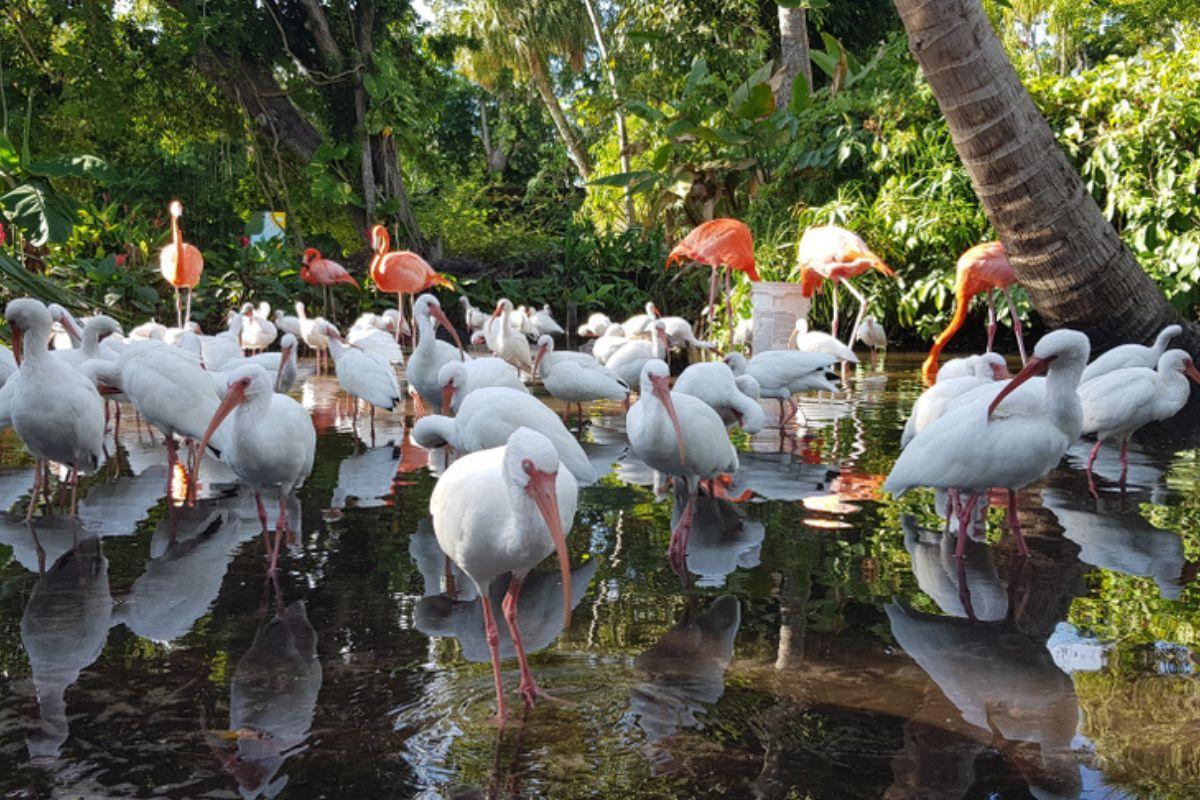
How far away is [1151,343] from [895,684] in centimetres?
755

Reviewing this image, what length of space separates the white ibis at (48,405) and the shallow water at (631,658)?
380mm

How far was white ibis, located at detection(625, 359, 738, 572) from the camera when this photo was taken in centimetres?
581

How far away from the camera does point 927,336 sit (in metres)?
16.5

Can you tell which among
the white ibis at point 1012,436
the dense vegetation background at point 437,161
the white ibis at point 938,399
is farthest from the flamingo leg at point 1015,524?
the dense vegetation background at point 437,161

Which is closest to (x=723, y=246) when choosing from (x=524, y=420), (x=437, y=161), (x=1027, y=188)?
(x=1027, y=188)

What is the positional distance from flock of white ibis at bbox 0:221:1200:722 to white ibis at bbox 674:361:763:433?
0.5 inches

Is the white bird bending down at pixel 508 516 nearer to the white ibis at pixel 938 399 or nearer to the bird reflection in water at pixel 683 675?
the bird reflection in water at pixel 683 675

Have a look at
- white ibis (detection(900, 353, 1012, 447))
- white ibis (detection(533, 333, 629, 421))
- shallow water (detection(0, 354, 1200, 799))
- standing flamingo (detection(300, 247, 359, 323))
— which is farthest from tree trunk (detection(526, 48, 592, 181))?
shallow water (detection(0, 354, 1200, 799))

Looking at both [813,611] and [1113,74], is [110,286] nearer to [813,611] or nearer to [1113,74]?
[1113,74]

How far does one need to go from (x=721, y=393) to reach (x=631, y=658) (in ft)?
11.9

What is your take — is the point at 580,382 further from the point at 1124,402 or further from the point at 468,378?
the point at 1124,402

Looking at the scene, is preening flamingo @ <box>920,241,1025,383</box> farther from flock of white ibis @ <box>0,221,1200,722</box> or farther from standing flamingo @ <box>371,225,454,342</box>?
standing flamingo @ <box>371,225,454,342</box>

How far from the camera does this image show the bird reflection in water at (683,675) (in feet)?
11.7

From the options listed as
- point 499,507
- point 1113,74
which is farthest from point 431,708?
point 1113,74
